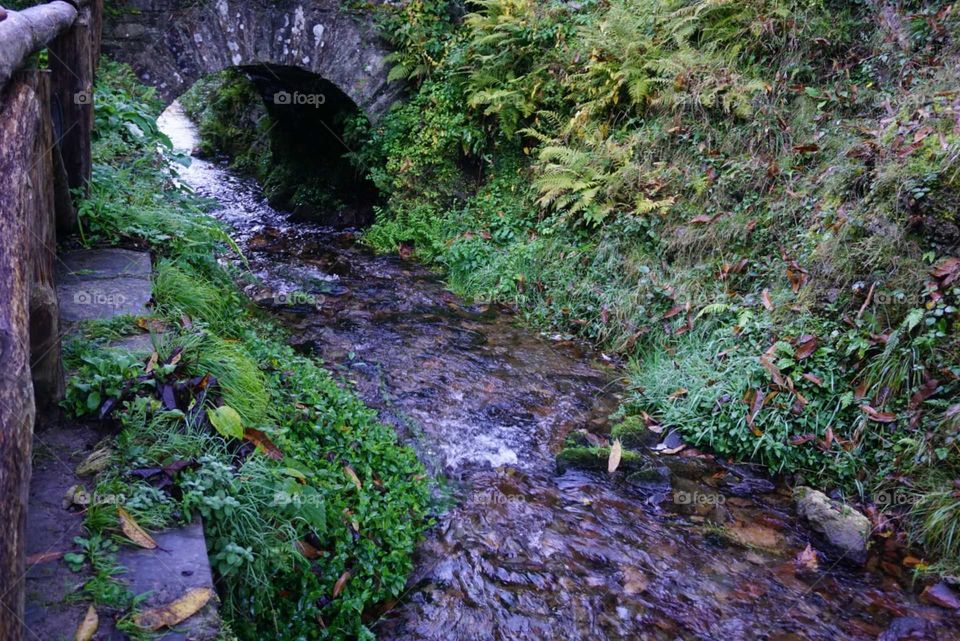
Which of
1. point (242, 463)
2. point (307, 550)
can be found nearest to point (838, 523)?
point (307, 550)

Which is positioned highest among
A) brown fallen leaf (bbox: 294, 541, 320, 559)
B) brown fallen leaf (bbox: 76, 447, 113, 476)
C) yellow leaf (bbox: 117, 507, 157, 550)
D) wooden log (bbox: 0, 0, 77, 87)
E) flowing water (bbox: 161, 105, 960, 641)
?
wooden log (bbox: 0, 0, 77, 87)

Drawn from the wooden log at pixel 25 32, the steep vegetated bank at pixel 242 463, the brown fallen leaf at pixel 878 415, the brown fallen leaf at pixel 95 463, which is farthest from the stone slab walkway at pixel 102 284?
the brown fallen leaf at pixel 878 415

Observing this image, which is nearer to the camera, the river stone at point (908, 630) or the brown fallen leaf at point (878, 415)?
the river stone at point (908, 630)

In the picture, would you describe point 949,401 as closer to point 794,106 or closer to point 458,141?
point 794,106

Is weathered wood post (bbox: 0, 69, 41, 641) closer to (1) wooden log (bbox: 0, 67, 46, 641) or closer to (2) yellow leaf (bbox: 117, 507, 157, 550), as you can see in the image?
(1) wooden log (bbox: 0, 67, 46, 641)

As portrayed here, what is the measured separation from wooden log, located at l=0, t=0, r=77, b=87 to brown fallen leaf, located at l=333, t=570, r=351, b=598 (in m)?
2.59

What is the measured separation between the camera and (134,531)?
2473 millimetres

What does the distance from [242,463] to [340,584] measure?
75cm

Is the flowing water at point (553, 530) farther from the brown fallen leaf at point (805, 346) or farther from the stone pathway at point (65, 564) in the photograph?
the stone pathway at point (65, 564)

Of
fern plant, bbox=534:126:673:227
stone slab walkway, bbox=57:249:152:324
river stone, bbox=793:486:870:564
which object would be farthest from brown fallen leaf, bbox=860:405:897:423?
stone slab walkway, bbox=57:249:152:324

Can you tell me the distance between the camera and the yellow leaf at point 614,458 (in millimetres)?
4750

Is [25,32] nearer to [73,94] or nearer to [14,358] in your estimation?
[73,94]

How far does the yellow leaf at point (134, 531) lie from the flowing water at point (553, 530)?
1.30 metres

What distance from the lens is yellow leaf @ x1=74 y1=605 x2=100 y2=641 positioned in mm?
2033
